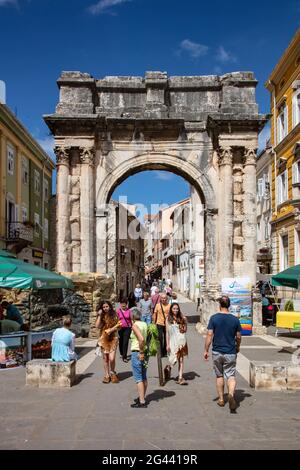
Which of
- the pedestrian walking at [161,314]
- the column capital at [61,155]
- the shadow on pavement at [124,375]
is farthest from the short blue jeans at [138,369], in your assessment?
the column capital at [61,155]

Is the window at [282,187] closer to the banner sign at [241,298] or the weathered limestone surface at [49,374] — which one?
the banner sign at [241,298]

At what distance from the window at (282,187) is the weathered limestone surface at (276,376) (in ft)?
61.5

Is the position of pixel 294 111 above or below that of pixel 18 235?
above

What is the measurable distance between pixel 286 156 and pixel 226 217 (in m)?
10.7

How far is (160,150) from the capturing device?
16.7 meters

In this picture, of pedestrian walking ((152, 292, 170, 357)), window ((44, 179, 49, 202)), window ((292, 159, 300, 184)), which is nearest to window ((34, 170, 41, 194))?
window ((44, 179, 49, 202))

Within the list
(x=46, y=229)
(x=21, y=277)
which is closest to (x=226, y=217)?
(x=21, y=277)

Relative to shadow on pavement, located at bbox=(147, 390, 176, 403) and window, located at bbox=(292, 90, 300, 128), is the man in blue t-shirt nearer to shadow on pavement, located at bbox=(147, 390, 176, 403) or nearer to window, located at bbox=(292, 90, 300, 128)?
shadow on pavement, located at bbox=(147, 390, 176, 403)

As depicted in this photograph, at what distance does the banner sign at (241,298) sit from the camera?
48.4 ft

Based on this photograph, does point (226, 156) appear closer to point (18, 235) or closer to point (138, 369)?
point (138, 369)

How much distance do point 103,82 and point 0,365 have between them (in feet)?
34.5

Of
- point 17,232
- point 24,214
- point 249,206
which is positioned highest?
point 24,214

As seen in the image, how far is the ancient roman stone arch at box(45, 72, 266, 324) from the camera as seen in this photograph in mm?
16156
